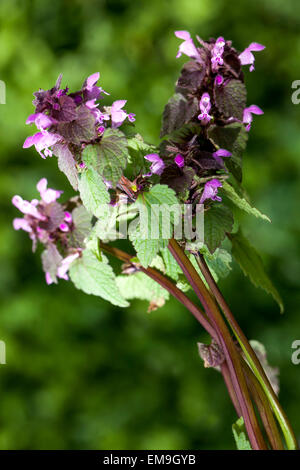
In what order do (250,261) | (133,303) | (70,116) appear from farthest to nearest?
(133,303) → (250,261) → (70,116)

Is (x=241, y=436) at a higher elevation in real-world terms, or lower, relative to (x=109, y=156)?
lower

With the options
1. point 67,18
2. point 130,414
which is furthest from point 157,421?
point 67,18

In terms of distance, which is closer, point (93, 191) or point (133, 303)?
point (93, 191)

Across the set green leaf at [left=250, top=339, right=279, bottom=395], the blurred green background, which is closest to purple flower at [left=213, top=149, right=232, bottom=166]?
green leaf at [left=250, top=339, right=279, bottom=395]

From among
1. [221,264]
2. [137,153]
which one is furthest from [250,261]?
[137,153]

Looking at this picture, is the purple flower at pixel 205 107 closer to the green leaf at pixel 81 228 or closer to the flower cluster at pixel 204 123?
the flower cluster at pixel 204 123

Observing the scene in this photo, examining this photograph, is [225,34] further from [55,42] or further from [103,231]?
[103,231]

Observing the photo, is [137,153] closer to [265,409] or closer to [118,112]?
[118,112]

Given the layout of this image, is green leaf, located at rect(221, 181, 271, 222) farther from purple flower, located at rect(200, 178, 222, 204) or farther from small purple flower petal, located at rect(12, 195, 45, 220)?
small purple flower petal, located at rect(12, 195, 45, 220)
